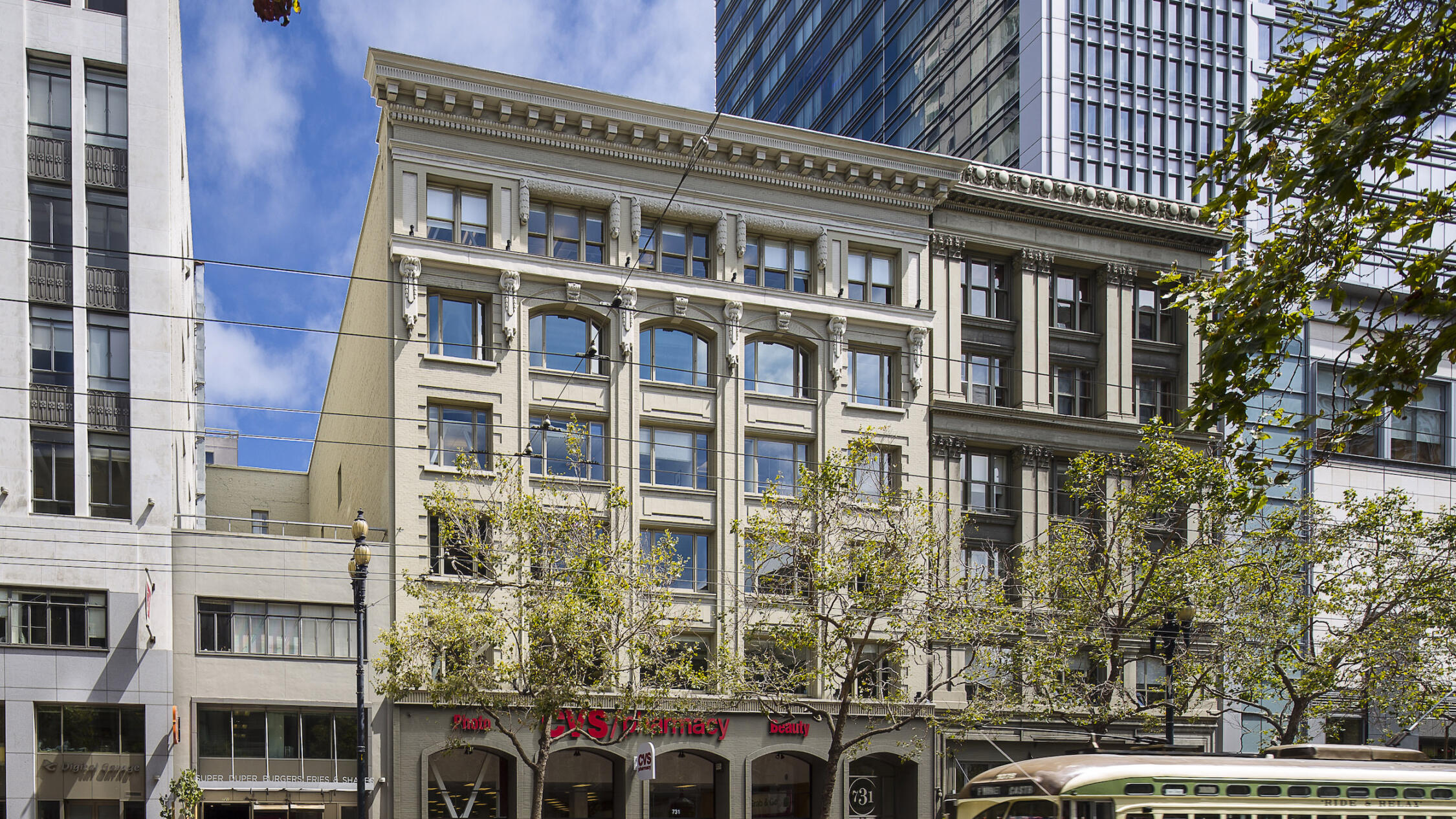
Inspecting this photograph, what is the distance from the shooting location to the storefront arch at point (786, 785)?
129 feet

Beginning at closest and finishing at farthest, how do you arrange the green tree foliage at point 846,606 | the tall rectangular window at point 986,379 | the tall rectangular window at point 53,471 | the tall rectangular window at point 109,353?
the green tree foliage at point 846,606 → the tall rectangular window at point 53,471 → the tall rectangular window at point 109,353 → the tall rectangular window at point 986,379

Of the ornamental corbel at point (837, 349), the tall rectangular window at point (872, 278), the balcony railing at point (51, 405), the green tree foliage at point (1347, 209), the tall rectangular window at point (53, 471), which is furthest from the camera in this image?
the tall rectangular window at point (872, 278)

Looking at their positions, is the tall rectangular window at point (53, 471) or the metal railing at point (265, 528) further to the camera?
the metal railing at point (265, 528)

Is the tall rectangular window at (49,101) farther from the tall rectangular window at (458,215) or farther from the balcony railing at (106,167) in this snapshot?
the tall rectangular window at (458,215)

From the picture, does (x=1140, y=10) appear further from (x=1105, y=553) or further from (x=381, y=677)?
(x=381, y=677)

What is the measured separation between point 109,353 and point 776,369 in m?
18.7

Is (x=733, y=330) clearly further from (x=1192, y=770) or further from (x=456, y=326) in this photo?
(x=1192, y=770)

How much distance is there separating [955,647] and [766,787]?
718cm

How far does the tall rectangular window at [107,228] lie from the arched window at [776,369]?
1742cm

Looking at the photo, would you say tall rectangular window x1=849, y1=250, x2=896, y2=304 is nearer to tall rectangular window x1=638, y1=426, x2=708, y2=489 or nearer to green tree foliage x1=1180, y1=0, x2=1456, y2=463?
tall rectangular window x1=638, y1=426, x2=708, y2=489

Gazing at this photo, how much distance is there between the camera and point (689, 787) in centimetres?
3856

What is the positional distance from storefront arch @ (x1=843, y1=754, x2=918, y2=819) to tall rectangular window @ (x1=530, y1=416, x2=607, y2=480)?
1179 cm

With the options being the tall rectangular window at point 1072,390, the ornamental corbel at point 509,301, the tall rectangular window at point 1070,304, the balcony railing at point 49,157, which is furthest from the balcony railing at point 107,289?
the tall rectangular window at point 1070,304

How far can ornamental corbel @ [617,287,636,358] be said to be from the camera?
38.7m
